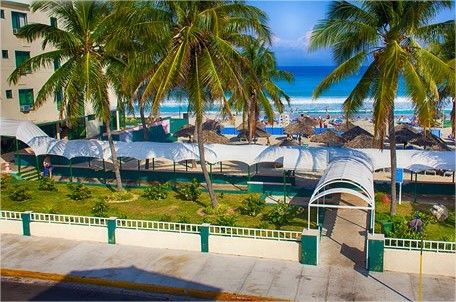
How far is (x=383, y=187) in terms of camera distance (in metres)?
23.2

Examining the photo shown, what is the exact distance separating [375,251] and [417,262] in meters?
1.21

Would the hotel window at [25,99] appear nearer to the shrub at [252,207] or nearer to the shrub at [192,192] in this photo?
the shrub at [192,192]

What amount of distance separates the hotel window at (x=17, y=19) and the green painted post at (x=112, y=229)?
21.3 meters

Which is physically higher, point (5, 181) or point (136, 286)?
point (5, 181)

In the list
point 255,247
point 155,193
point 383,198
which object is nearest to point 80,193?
point 155,193

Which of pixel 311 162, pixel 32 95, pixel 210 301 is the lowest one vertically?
pixel 210 301

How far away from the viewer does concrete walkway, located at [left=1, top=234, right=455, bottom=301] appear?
1327cm

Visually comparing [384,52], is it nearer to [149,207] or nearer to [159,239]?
[159,239]

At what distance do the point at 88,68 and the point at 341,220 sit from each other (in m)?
11.7

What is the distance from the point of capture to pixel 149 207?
A: 2138 centimetres

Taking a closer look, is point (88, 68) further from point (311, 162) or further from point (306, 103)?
point (306, 103)

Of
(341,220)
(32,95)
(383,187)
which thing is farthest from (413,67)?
(32,95)

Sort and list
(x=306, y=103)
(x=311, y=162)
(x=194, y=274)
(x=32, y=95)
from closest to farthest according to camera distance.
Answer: (x=194, y=274) → (x=311, y=162) → (x=32, y=95) → (x=306, y=103)

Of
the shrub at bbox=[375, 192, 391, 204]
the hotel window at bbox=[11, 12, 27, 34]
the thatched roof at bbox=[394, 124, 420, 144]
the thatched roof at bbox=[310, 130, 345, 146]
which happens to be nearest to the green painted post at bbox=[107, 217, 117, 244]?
the shrub at bbox=[375, 192, 391, 204]
